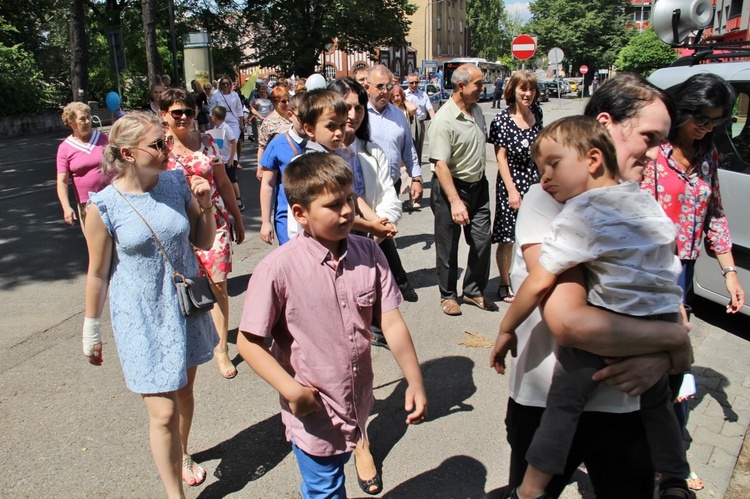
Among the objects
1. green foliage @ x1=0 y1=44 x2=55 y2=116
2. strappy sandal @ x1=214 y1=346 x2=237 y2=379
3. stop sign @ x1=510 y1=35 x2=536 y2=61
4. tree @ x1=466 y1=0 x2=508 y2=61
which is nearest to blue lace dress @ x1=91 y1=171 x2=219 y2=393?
strappy sandal @ x1=214 y1=346 x2=237 y2=379

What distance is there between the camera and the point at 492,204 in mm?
9539

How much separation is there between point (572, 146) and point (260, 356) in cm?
117

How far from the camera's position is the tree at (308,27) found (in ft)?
135

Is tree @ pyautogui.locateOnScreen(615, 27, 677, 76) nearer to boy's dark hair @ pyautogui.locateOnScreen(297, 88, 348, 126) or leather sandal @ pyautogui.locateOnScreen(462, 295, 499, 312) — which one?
leather sandal @ pyautogui.locateOnScreen(462, 295, 499, 312)

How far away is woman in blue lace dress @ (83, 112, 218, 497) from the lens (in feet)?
8.57

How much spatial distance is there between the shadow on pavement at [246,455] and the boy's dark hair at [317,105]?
175cm

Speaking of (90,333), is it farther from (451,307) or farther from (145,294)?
(451,307)

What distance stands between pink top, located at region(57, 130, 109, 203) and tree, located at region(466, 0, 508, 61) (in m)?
91.9

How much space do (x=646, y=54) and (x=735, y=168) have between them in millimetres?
34575

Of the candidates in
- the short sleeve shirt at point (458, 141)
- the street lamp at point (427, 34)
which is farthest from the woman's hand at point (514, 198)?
the street lamp at point (427, 34)

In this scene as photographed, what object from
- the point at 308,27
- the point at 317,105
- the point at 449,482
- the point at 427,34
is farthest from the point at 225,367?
the point at 427,34

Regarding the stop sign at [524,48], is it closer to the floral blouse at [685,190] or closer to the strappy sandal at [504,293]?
the strappy sandal at [504,293]

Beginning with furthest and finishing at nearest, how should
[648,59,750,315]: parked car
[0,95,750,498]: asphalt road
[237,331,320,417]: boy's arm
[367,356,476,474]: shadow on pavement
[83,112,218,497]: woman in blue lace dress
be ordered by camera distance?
[648,59,750,315]: parked car
[367,356,476,474]: shadow on pavement
[0,95,750,498]: asphalt road
[83,112,218,497]: woman in blue lace dress
[237,331,320,417]: boy's arm

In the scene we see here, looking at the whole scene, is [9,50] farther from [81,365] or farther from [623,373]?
[623,373]
